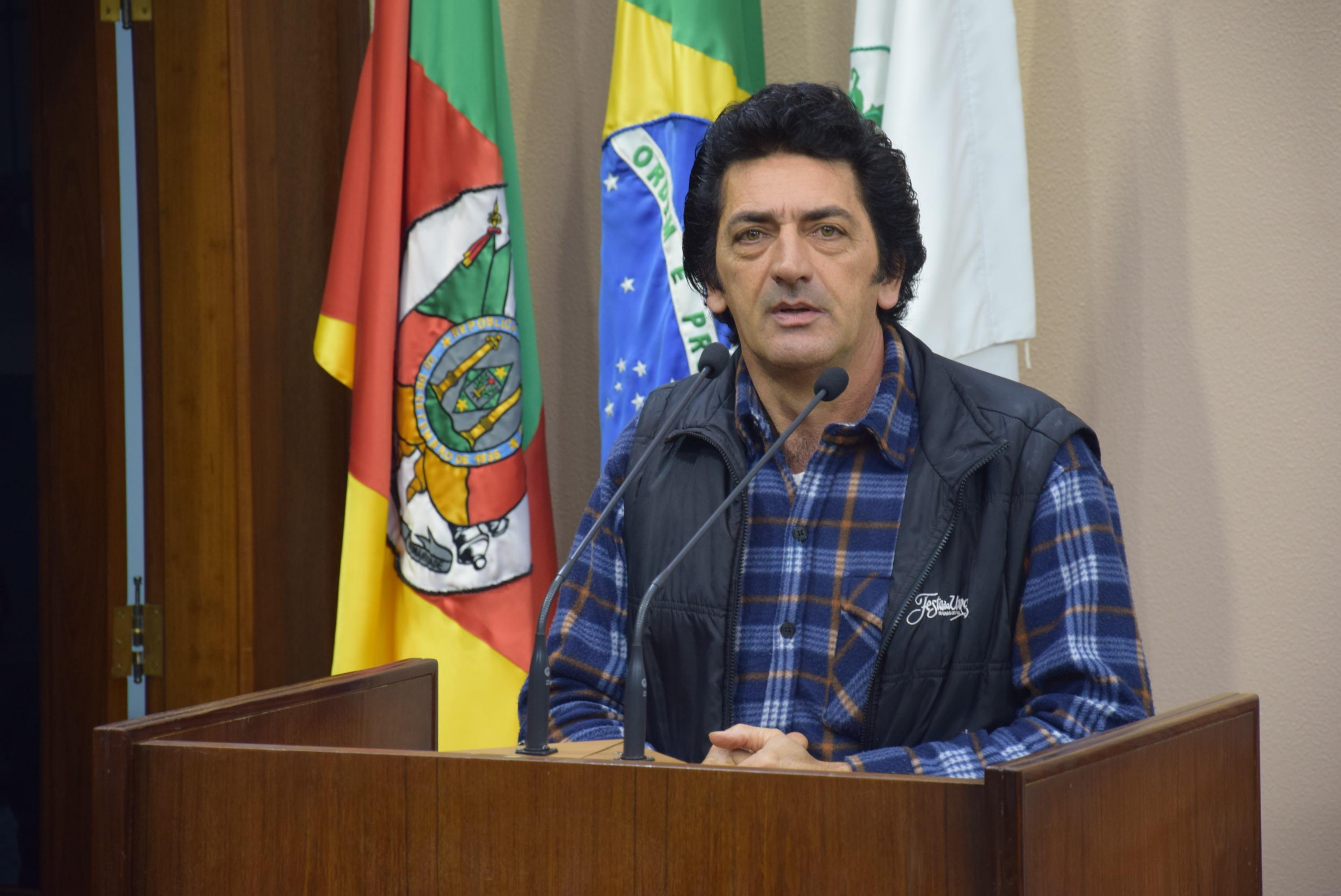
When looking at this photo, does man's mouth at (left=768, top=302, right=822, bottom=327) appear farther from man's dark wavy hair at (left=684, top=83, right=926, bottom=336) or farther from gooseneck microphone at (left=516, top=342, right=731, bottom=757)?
gooseneck microphone at (left=516, top=342, right=731, bottom=757)

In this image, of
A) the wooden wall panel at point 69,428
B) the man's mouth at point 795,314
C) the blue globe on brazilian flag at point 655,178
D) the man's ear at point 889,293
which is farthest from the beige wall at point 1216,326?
the wooden wall panel at point 69,428

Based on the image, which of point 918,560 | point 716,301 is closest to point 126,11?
point 716,301

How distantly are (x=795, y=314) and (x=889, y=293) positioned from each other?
203 mm

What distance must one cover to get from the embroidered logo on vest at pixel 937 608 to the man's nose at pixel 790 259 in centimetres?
40

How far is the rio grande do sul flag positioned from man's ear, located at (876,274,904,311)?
0.85 metres

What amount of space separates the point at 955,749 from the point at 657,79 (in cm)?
142

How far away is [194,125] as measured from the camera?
228cm

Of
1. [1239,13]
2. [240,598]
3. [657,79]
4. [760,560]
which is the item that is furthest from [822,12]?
[240,598]

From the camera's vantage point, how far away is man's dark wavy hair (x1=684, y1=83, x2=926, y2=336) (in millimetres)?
1648

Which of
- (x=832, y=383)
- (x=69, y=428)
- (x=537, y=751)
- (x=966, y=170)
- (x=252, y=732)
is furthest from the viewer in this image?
(x=69, y=428)

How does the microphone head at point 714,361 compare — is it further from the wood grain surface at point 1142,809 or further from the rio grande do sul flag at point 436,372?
the rio grande do sul flag at point 436,372

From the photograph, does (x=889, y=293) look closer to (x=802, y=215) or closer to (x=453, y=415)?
(x=802, y=215)

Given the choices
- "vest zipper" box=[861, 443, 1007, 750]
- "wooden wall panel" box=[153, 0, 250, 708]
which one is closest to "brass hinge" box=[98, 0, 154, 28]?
"wooden wall panel" box=[153, 0, 250, 708]

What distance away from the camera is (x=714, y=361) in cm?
140
